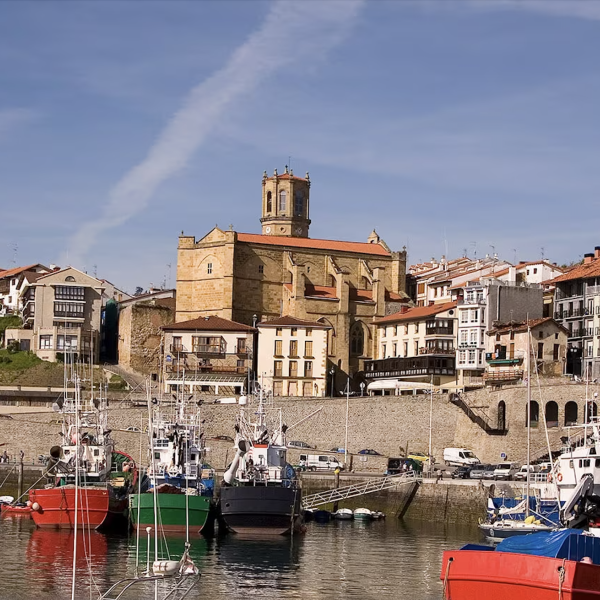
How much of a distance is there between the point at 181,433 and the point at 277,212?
68510mm

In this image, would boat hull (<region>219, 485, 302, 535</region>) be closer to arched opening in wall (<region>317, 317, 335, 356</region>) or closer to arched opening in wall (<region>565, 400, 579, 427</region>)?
arched opening in wall (<region>565, 400, 579, 427</region>)

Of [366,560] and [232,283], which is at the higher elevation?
[232,283]

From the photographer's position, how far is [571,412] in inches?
3231

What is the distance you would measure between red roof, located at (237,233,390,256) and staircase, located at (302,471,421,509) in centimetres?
4661

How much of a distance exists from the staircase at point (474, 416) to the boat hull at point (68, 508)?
3102cm

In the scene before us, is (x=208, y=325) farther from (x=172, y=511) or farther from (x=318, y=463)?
(x=172, y=511)

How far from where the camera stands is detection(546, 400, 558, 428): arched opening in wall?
82188 mm

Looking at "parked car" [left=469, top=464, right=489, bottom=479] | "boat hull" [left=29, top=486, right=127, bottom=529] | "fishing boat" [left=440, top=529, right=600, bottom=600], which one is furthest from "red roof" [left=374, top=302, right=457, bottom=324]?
"fishing boat" [left=440, top=529, right=600, bottom=600]

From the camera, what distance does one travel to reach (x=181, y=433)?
62625 mm

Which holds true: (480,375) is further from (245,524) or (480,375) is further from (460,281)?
(245,524)

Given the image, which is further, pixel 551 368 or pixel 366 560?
pixel 551 368

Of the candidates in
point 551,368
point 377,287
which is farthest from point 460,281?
point 551,368

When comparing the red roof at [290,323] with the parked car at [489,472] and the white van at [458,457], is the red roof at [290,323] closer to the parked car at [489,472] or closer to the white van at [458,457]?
the white van at [458,457]

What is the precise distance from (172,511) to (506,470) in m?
24.1
